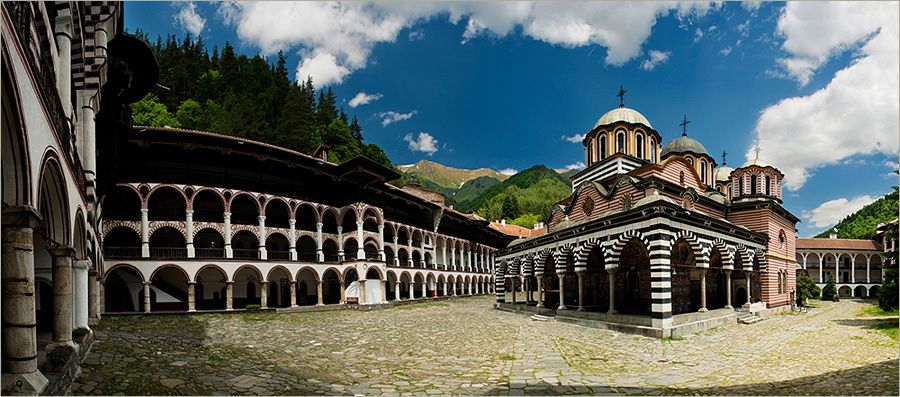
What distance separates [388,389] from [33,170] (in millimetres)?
6014

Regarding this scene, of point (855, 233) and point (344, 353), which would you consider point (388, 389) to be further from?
point (855, 233)

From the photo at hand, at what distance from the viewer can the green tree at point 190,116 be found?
47.5m

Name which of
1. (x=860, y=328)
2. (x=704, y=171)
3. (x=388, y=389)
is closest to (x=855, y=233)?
(x=704, y=171)

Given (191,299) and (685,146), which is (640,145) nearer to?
(685,146)

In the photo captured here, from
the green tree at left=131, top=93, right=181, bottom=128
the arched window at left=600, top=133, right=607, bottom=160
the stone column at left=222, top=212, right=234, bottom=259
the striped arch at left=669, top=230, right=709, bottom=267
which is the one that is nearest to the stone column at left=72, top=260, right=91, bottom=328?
the stone column at left=222, top=212, right=234, bottom=259

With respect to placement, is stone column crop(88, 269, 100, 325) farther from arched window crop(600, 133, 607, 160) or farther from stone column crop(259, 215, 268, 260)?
arched window crop(600, 133, 607, 160)

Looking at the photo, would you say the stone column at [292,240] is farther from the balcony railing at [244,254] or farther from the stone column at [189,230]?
the stone column at [189,230]

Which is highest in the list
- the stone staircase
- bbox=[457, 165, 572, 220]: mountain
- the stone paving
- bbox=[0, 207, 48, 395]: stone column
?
bbox=[457, 165, 572, 220]: mountain

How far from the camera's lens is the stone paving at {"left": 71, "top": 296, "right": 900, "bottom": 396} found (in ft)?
27.4

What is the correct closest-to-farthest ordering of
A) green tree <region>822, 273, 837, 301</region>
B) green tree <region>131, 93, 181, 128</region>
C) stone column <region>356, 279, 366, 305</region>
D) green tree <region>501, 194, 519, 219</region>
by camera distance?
stone column <region>356, 279, 366, 305</region> → green tree <region>131, 93, 181, 128</region> → green tree <region>822, 273, 837, 301</region> → green tree <region>501, 194, 519, 219</region>

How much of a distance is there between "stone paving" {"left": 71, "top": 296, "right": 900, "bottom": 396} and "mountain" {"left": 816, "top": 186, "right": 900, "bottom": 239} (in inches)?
2569

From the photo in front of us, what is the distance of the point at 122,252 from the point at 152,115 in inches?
983

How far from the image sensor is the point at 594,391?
27.7 ft

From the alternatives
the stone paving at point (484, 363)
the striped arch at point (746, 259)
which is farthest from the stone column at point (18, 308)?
the striped arch at point (746, 259)
